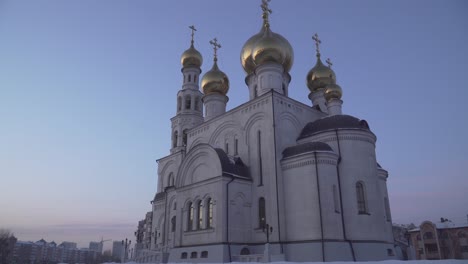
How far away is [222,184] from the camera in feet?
61.2

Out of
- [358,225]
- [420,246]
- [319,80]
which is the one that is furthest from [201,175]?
[420,246]

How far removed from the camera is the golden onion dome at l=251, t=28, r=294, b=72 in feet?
75.4

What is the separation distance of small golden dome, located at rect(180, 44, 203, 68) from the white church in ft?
25.1

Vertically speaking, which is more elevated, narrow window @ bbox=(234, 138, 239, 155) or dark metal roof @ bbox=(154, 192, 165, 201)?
narrow window @ bbox=(234, 138, 239, 155)

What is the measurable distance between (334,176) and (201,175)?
Answer: 7.65m

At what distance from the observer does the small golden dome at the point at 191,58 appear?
30516 millimetres

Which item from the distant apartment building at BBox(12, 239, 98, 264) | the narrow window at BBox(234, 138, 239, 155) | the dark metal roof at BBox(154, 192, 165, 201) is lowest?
the distant apartment building at BBox(12, 239, 98, 264)

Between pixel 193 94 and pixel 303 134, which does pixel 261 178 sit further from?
pixel 193 94

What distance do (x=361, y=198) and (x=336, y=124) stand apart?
4.19 m

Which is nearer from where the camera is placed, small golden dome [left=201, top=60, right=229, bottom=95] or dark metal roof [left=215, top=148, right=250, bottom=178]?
dark metal roof [left=215, top=148, right=250, bottom=178]

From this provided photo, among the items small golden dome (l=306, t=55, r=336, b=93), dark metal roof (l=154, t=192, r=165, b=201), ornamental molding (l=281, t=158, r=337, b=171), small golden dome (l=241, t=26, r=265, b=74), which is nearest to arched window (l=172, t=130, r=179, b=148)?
dark metal roof (l=154, t=192, r=165, b=201)

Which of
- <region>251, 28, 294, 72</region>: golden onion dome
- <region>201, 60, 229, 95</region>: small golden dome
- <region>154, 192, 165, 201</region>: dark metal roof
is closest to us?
<region>251, 28, 294, 72</region>: golden onion dome

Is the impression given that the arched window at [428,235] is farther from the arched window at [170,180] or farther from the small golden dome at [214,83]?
the arched window at [170,180]

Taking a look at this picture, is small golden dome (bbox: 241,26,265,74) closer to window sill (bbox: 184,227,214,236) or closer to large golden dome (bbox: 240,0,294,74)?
large golden dome (bbox: 240,0,294,74)
